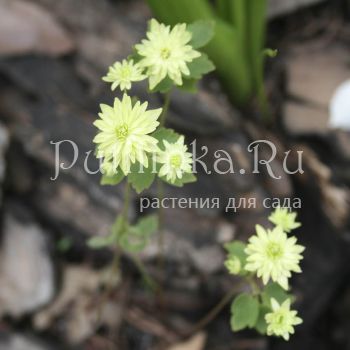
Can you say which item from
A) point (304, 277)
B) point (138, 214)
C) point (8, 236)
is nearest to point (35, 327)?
point (8, 236)

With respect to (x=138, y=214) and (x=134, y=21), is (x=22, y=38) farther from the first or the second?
(x=138, y=214)

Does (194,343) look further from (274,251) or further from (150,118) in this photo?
(150,118)

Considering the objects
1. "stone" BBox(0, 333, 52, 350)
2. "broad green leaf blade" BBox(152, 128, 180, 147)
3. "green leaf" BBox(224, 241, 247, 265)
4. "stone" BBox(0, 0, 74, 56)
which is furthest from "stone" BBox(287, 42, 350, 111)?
"stone" BBox(0, 333, 52, 350)

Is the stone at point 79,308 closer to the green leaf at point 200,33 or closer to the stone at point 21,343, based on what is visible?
the stone at point 21,343

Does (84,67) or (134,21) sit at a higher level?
A: (134,21)

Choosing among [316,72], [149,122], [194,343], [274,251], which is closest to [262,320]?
[274,251]
